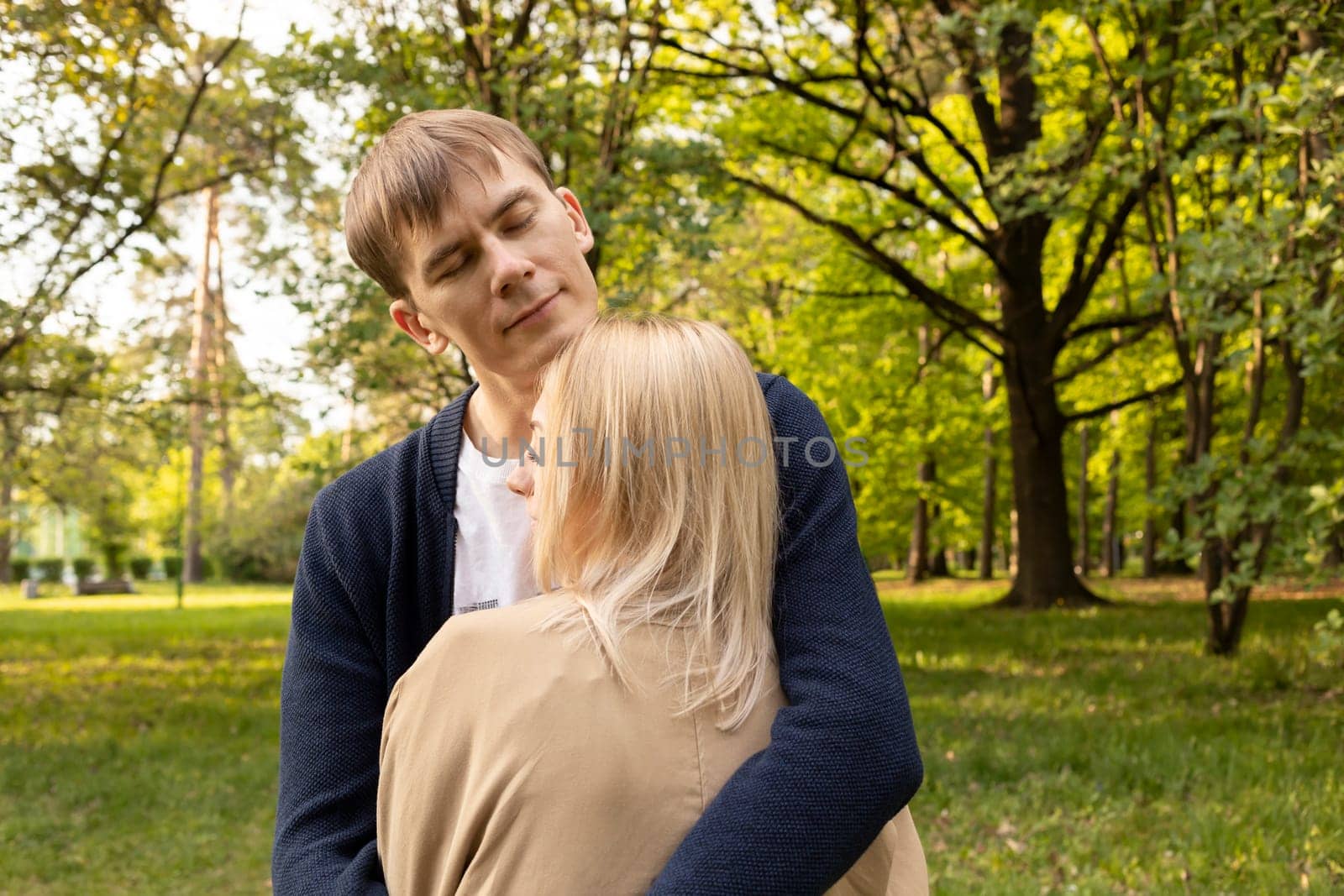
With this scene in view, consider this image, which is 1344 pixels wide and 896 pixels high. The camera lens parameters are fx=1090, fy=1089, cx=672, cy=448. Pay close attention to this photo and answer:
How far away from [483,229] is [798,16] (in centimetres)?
1033

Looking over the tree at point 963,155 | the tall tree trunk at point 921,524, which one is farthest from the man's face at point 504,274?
the tall tree trunk at point 921,524

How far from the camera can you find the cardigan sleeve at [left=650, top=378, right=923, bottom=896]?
134 centimetres

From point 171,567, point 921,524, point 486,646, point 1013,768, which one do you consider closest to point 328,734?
point 486,646

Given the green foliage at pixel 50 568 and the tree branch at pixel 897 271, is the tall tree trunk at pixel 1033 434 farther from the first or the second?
the green foliage at pixel 50 568

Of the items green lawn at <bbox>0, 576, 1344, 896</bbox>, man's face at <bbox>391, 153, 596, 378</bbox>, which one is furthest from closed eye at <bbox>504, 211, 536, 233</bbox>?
green lawn at <bbox>0, 576, 1344, 896</bbox>

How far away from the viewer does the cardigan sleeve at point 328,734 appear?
1.66 metres

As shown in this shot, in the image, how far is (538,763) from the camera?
1.34 meters

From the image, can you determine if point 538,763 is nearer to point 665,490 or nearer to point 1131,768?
point 665,490

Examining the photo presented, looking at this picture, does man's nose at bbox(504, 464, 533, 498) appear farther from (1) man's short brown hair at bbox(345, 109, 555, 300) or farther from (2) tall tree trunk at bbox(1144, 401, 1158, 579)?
(2) tall tree trunk at bbox(1144, 401, 1158, 579)

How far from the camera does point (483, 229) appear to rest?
1900 millimetres

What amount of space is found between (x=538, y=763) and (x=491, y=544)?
0.63 m

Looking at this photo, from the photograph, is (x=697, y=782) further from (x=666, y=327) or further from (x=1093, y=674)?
(x=1093, y=674)

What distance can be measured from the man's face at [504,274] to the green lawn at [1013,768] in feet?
11.9

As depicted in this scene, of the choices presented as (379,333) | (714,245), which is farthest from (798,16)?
(379,333)
